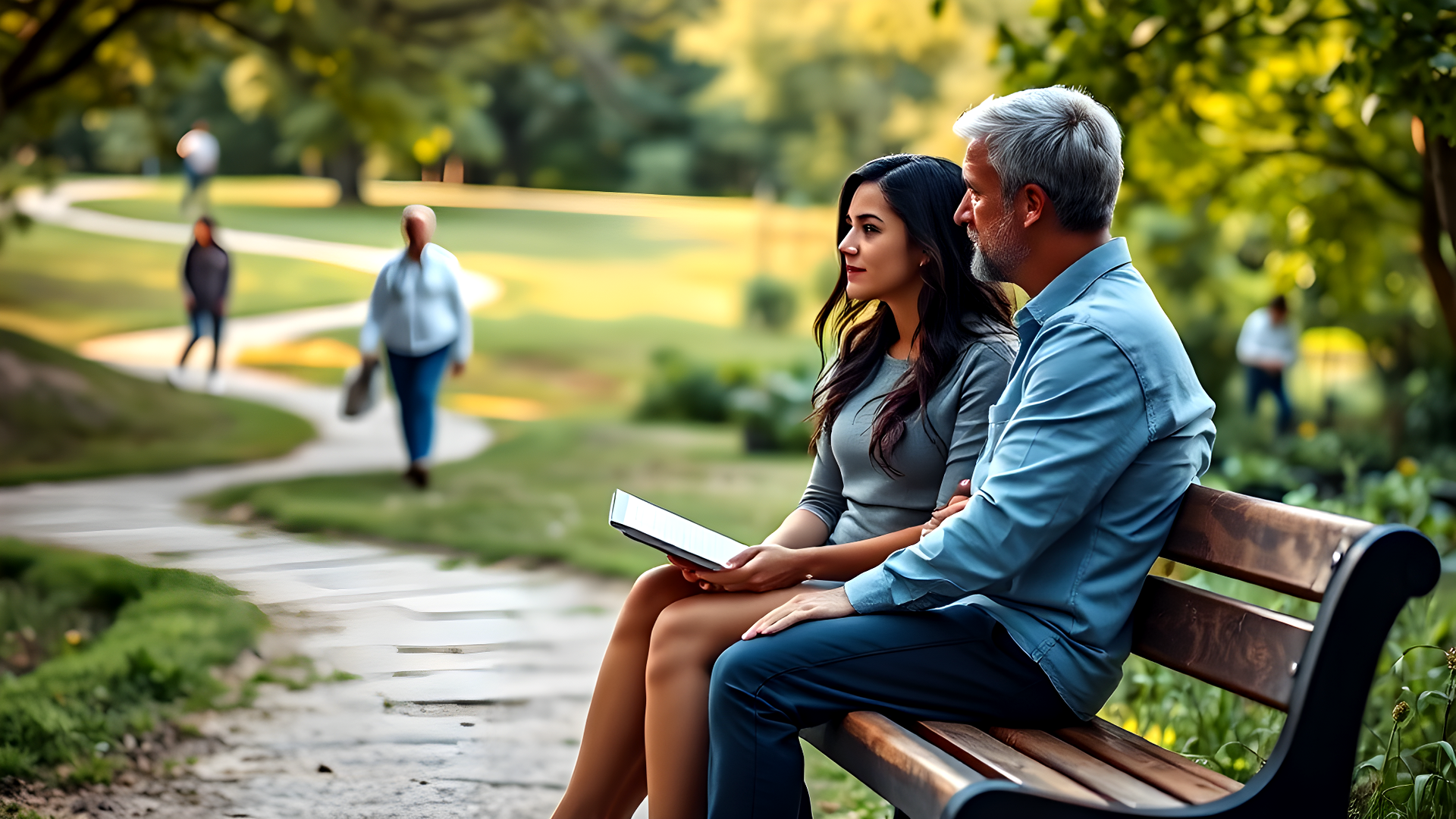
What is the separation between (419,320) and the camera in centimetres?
556

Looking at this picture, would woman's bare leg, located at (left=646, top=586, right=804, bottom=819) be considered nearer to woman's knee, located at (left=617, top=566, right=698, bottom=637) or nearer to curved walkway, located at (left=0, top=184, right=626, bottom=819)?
woman's knee, located at (left=617, top=566, right=698, bottom=637)

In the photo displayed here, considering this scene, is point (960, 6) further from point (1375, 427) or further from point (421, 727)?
point (421, 727)

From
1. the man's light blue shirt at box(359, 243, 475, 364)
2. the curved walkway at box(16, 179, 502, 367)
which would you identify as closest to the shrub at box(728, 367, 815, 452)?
the curved walkway at box(16, 179, 502, 367)

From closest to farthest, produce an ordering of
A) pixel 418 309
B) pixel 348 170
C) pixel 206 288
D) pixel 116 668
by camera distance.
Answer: pixel 116 668 < pixel 418 309 < pixel 206 288 < pixel 348 170

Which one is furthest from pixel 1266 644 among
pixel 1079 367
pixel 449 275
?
pixel 449 275

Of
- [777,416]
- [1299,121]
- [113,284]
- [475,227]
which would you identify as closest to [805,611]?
[1299,121]

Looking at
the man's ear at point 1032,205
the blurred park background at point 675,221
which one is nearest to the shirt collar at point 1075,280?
the man's ear at point 1032,205

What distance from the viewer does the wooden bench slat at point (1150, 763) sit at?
191 centimetres

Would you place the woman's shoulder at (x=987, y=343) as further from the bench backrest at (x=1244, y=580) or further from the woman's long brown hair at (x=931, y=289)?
the bench backrest at (x=1244, y=580)

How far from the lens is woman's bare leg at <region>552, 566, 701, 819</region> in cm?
250

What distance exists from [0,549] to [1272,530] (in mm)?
5451

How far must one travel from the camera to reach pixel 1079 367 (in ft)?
6.59

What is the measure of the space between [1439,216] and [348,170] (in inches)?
650

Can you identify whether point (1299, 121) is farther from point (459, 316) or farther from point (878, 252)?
point (459, 316)
